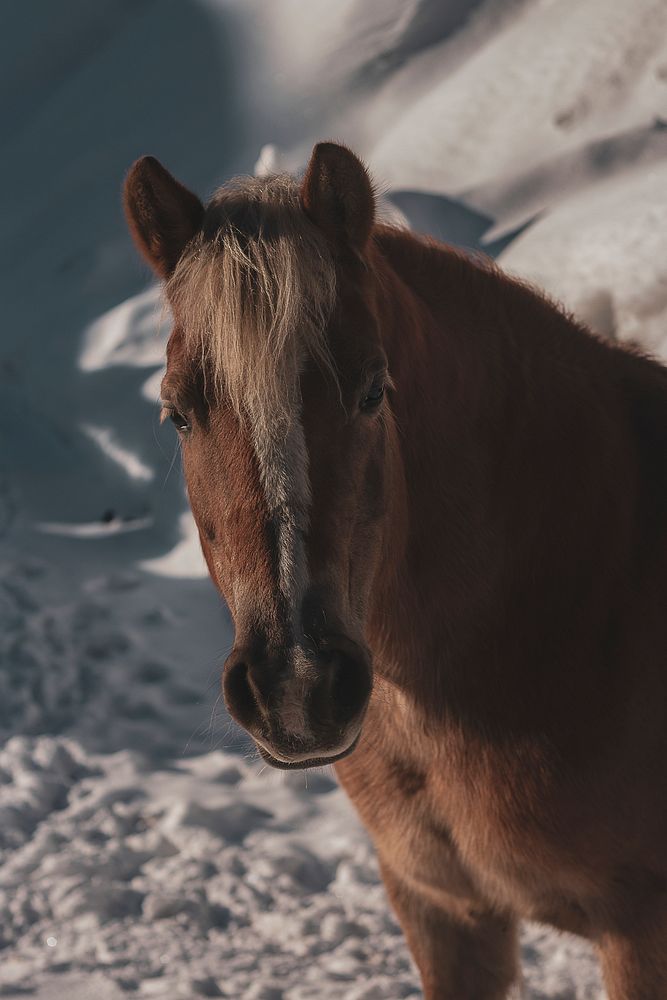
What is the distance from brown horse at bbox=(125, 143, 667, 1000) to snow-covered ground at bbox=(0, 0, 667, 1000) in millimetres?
935

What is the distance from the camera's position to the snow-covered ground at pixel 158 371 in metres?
3.26

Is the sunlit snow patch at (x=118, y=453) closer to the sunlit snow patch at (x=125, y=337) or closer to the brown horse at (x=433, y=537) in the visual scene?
the sunlit snow patch at (x=125, y=337)

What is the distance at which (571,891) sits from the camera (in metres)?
2.07

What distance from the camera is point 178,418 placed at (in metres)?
1.76

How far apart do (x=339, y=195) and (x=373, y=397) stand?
347 mm

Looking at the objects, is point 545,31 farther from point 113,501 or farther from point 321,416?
point 321,416

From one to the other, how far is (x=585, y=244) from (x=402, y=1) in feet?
11.1

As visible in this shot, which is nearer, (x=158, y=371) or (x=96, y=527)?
(x=96, y=527)

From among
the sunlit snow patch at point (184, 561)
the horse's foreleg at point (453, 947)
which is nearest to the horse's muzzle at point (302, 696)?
the horse's foreleg at point (453, 947)

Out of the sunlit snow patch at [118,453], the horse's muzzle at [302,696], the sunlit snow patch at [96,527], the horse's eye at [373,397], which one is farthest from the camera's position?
the sunlit snow patch at [118,453]

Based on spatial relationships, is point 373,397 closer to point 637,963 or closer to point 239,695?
point 239,695

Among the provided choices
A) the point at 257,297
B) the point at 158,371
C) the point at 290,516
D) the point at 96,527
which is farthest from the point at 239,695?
the point at 158,371

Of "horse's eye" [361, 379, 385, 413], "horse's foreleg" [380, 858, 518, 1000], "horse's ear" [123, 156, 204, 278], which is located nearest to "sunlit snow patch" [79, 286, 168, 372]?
"horse's foreleg" [380, 858, 518, 1000]

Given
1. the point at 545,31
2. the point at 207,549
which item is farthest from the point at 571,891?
the point at 545,31
